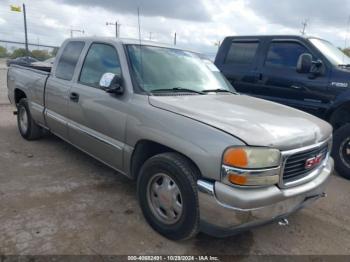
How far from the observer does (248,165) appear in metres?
2.51

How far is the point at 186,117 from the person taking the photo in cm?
287

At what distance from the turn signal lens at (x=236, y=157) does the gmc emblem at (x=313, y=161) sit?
0.75 meters

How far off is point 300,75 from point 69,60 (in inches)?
139

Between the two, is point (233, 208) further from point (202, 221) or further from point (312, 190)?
point (312, 190)

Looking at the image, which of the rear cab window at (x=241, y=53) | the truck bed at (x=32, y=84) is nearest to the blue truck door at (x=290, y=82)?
the rear cab window at (x=241, y=53)

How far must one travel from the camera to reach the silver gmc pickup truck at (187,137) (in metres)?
2.55

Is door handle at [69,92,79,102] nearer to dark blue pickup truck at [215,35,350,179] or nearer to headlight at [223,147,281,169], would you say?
headlight at [223,147,281,169]

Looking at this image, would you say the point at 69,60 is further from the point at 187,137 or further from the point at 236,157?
the point at 236,157

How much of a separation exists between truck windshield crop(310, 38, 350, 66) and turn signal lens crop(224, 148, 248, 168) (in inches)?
141

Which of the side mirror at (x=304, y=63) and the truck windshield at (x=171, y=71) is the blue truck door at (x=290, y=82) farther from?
the truck windshield at (x=171, y=71)

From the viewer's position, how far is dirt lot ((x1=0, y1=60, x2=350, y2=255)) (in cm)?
296

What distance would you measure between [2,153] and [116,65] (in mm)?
2704

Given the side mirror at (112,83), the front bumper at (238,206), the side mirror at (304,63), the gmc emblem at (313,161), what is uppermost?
the side mirror at (304,63)

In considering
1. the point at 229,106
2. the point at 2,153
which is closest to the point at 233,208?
the point at 229,106
